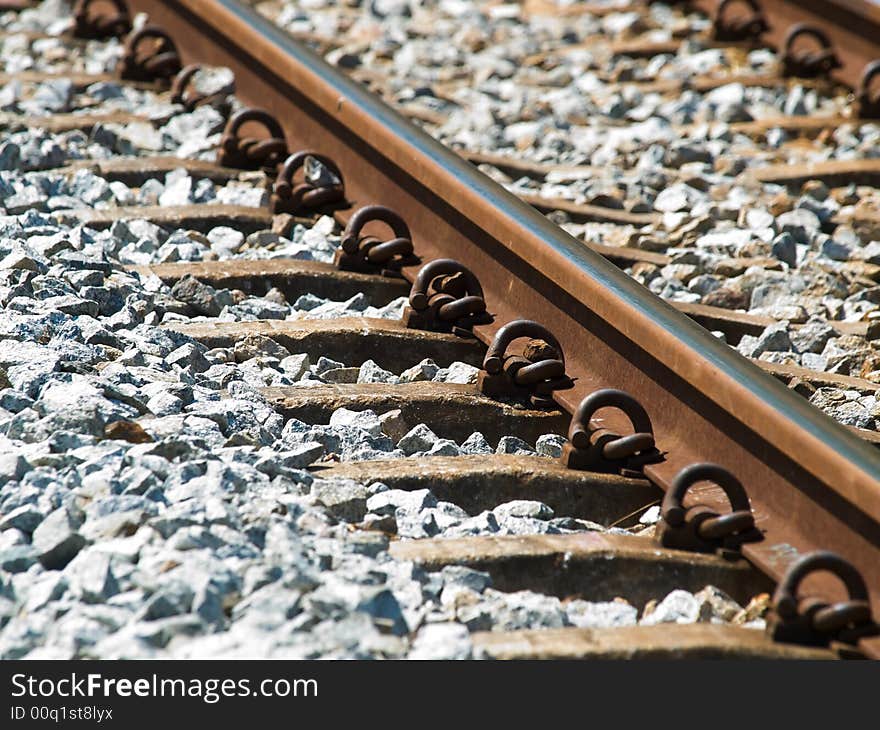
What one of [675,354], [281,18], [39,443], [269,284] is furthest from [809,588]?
[281,18]

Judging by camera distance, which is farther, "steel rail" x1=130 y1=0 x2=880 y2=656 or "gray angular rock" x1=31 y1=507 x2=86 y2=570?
"steel rail" x1=130 y1=0 x2=880 y2=656

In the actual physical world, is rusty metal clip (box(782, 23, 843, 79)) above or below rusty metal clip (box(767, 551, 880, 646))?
above

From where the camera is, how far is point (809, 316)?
448 centimetres

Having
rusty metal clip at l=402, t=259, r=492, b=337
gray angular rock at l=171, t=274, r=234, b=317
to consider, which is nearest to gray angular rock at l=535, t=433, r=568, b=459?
rusty metal clip at l=402, t=259, r=492, b=337

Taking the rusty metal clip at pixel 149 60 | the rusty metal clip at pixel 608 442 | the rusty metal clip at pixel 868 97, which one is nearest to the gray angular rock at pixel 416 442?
the rusty metal clip at pixel 608 442

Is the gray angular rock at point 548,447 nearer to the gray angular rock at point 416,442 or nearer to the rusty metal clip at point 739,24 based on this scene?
the gray angular rock at point 416,442

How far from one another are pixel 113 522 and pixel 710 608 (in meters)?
1.14

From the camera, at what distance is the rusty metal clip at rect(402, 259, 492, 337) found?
159 inches

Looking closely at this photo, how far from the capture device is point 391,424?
350cm

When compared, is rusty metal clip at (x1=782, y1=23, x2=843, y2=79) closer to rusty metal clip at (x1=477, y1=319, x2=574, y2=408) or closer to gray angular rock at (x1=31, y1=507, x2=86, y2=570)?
rusty metal clip at (x1=477, y1=319, x2=574, y2=408)

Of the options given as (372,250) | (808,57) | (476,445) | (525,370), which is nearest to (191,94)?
(372,250)

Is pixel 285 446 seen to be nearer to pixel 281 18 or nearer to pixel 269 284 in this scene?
pixel 269 284

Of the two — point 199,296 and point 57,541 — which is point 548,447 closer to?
point 199,296

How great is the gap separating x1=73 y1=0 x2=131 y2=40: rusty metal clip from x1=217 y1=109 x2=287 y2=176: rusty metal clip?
1.47 m
